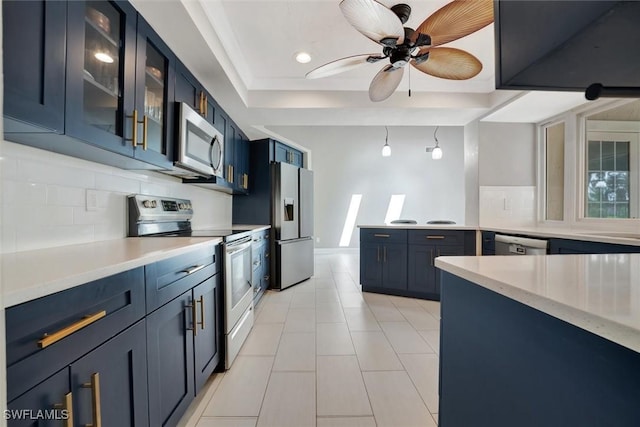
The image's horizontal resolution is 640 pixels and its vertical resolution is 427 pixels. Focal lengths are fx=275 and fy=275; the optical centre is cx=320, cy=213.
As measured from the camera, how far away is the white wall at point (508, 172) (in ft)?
11.0

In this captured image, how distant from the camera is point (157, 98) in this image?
1.67 meters

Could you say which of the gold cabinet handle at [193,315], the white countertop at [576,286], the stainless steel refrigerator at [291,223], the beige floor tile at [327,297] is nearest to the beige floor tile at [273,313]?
the beige floor tile at [327,297]

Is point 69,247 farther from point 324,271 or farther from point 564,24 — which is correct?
point 324,271

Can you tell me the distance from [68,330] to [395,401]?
1541mm

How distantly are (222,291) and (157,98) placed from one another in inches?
50.6

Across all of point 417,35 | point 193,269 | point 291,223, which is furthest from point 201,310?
point 291,223

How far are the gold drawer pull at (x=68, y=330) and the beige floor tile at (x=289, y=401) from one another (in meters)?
1.00

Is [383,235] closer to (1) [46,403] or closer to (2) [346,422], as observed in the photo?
(2) [346,422]

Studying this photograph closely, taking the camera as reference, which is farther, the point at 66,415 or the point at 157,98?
the point at 157,98

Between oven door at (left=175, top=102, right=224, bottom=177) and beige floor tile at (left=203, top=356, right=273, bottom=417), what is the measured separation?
4.68 feet

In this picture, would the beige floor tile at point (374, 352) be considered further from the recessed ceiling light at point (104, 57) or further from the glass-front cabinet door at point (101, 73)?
the recessed ceiling light at point (104, 57)

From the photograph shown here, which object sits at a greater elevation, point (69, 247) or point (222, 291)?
point (69, 247)

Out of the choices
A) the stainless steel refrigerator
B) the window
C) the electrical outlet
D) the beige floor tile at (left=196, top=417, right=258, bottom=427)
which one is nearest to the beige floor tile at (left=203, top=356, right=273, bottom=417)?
the beige floor tile at (left=196, top=417, right=258, bottom=427)

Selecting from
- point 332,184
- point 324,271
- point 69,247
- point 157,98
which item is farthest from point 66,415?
point 332,184
